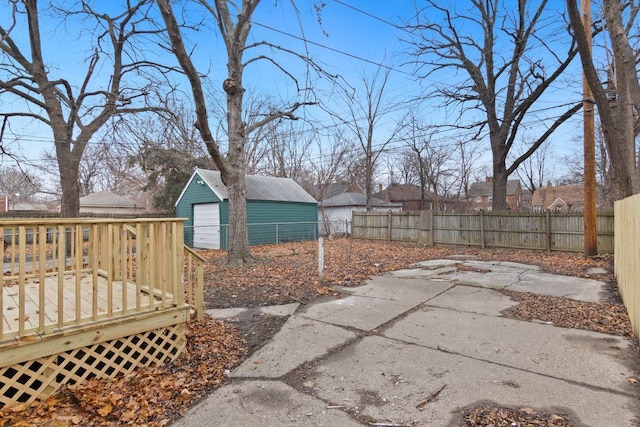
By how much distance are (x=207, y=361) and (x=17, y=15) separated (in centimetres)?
1387

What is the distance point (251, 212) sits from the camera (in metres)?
15.5

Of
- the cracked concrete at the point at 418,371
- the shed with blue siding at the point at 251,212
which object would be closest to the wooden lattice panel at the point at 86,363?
the cracked concrete at the point at 418,371

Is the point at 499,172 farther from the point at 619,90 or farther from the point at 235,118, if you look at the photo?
the point at 235,118

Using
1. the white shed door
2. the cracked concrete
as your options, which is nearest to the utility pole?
the cracked concrete

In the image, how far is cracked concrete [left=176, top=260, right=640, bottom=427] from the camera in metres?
2.50

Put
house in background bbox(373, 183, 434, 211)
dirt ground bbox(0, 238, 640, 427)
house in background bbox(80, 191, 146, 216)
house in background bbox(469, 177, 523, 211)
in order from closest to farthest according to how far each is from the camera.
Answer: dirt ground bbox(0, 238, 640, 427) < house in background bbox(80, 191, 146, 216) < house in background bbox(373, 183, 434, 211) < house in background bbox(469, 177, 523, 211)

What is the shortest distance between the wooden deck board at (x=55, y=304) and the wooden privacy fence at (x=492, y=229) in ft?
39.4

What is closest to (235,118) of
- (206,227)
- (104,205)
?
(206,227)

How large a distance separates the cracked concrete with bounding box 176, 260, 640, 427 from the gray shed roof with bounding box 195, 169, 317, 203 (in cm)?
1101

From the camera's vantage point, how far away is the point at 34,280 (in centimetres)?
488

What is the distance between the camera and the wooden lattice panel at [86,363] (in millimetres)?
2584

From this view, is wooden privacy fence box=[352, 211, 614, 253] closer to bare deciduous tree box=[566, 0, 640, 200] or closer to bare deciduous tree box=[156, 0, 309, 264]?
bare deciduous tree box=[566, 0, 640, 200]

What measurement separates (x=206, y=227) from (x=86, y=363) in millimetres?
12710

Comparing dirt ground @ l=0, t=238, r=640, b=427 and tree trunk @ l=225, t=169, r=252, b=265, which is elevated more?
tree trunk @ l=225, t=169, r=252, b=265
